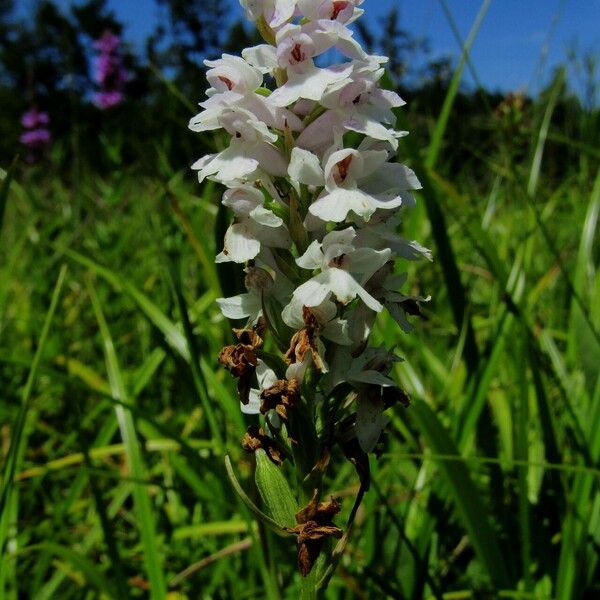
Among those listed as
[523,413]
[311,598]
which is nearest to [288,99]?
[311,598]

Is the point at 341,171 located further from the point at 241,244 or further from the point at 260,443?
the point at 260,443

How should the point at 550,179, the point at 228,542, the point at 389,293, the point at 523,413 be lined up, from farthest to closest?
the point at 550,179 < the point at 228,542 < the point at 523,413 < the point at 389,293

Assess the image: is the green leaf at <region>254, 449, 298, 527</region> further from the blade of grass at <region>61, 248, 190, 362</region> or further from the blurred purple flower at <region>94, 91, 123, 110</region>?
the blurred purple flower at <region>94, 91, 123, 110</region>

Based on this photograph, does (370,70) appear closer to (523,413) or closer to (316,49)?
(316,49)

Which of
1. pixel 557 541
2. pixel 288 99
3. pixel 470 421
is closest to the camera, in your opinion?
pixel 288 99

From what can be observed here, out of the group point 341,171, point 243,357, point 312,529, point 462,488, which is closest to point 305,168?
point 341,171
